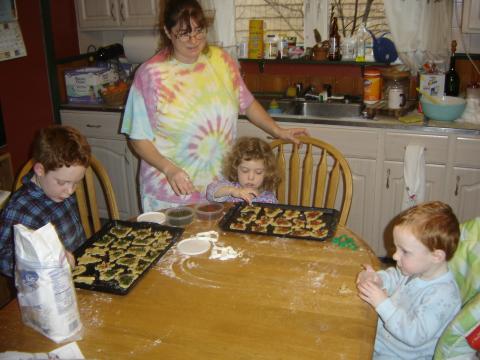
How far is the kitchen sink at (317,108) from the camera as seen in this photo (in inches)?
121

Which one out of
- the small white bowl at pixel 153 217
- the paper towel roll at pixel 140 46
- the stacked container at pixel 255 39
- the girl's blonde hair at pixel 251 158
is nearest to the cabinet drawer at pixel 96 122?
the paper towel roll at pixel 140 46

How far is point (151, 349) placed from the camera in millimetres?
1160

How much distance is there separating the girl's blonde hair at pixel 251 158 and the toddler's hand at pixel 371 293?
80 centimetres

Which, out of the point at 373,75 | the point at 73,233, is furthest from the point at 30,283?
the point at 373,75

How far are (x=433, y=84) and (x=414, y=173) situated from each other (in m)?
0.56

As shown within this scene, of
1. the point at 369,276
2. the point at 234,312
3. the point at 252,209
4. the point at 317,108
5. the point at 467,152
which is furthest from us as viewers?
the point at 317,108

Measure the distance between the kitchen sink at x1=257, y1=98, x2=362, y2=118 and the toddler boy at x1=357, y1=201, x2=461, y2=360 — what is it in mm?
1785

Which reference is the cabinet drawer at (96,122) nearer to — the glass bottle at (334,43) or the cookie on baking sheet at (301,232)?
the glass bottle at (334,43)

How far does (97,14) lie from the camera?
Answer: 3.53 meters

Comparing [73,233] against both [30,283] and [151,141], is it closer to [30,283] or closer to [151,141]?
[151,141]

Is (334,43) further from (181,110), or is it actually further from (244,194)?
(244,194)

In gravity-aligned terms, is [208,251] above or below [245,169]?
below

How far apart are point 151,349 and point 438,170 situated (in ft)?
6.77

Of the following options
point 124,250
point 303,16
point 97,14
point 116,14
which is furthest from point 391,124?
point 97,14
